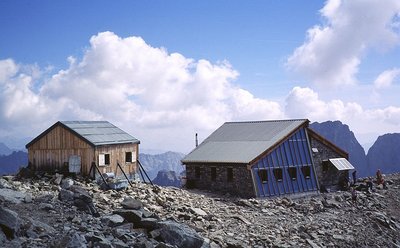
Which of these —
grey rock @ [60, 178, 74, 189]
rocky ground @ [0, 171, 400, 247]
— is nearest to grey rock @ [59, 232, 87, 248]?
rocky ground @ [0, 171, 400, 247]

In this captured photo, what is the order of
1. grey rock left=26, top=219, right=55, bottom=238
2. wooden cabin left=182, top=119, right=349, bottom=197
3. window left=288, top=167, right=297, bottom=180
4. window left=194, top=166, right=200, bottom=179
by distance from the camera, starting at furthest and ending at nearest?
1. window left=194, top=166, right=200, bottom=179
2. window left=288, top=167, right=297, bottom=180
3. wooden cabin left=182, top=119, right=349, bottom=197
4. grey rock left=26, top=219, right=55, bottom=238

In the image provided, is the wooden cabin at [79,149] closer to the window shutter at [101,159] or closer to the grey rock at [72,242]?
the window shutter at [101,159]

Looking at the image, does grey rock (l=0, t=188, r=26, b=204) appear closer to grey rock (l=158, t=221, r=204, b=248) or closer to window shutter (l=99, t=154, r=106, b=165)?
grey rock (l=158, t=221, r=204, b=248)

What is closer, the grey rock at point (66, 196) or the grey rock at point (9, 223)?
the grey rock at point (9, 223)

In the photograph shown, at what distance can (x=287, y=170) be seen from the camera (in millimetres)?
34656

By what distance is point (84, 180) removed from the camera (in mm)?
28484

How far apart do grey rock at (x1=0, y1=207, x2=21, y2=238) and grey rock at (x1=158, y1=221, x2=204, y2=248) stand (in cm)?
629

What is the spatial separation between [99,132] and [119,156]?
Result: 2688 mm

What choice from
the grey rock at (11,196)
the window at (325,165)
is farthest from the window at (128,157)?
the window at (325,165)

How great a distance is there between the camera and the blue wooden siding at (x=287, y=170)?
32469 mm

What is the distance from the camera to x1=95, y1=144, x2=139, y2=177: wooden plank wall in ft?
97.5

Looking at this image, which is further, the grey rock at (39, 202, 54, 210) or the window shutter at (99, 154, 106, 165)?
the window shutter at (99, 154, 106, 165)

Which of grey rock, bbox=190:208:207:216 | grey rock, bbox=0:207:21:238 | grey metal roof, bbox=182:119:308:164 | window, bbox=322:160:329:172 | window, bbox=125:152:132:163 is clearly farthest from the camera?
window, bbox=322:160:329:172

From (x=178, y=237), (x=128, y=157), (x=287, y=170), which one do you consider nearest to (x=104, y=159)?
(x=128, y=157)
